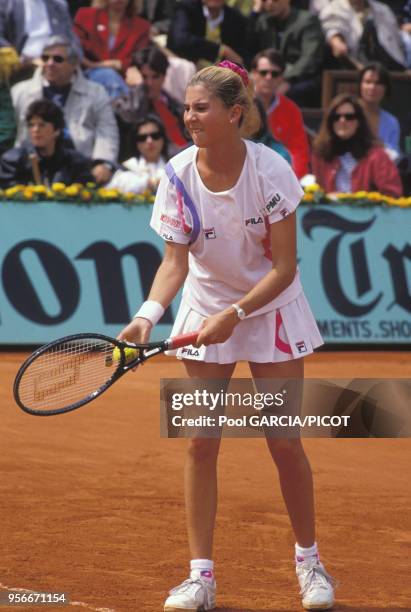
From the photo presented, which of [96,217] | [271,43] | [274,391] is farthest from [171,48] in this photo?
[274,391]

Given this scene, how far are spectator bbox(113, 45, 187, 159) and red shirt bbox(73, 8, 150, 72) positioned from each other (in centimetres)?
52

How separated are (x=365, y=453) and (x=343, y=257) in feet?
11.6

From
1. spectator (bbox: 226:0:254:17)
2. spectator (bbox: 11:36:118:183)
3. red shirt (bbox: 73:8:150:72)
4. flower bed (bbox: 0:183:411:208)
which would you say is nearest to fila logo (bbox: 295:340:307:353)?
flower bed (bbox: 0:183:411:208)

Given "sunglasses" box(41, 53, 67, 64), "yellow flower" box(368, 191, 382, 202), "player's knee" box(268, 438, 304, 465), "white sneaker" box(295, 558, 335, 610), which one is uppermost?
"sunglasses" box(41, 53, 67, 64)

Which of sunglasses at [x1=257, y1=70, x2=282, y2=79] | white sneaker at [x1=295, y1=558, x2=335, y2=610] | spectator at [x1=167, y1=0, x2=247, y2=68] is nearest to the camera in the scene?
white sneaker at [x1=295, y1=558, x2=335, y2=610]

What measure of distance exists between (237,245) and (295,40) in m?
9.20

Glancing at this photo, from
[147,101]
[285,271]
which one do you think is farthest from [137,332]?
[147,101]

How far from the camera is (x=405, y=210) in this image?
11375 mm

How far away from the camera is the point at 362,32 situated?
13961 millimetres

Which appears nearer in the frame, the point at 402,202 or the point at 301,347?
the point at 301,347

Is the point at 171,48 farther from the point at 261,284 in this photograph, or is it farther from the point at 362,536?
the point at 261,284

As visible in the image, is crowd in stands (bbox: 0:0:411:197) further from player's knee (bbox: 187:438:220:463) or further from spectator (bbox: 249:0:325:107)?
player's knee (bbox: 187:438:220:463)

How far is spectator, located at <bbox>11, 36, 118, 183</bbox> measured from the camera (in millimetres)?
11797

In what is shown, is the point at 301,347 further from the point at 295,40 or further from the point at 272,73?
the point at 295,40
